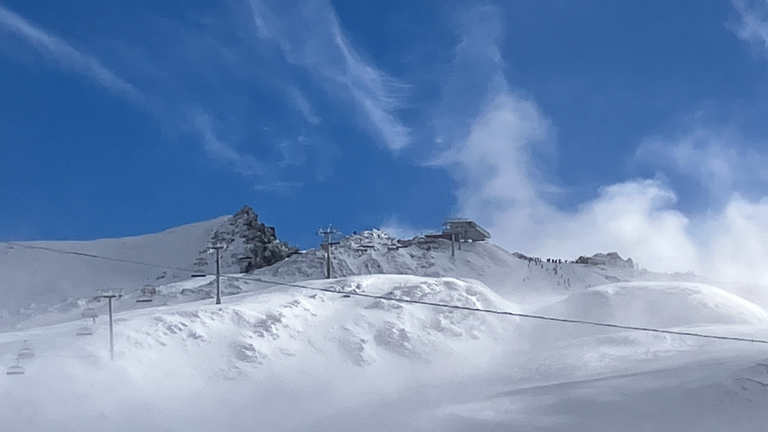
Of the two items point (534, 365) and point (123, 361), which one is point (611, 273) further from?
point (123, 361)

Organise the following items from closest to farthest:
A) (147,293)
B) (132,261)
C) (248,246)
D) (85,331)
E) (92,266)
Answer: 1. (85,331)
2. (147,293)
3. (248,246)
4. (92,266)
5. (132,261)

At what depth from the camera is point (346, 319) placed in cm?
4941

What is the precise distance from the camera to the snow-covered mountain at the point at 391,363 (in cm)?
2858

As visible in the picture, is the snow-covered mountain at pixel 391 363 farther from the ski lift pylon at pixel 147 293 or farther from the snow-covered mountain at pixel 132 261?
the snow-covered mountain at pixel 132 261

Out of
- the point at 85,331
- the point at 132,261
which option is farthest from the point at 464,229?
the point at 85,331

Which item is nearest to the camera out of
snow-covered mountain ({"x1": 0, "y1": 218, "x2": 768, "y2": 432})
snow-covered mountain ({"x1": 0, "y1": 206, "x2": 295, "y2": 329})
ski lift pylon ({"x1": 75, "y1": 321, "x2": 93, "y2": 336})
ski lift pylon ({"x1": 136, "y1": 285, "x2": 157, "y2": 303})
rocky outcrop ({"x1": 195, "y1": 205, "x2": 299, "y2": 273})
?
snow-covered mountain ({"x1": 0, "y1": 218, "x2": 768, "y2": 432})

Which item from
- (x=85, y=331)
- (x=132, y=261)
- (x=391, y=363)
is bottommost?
(x=391, y=363)

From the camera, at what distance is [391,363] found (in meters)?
44.2

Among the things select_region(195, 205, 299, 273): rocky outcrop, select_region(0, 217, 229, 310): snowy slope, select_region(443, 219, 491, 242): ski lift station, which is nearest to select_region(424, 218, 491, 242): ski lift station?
select_region(443, 219, 491, 242): ski lift station

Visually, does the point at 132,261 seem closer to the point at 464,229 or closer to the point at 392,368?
the point at 464,229

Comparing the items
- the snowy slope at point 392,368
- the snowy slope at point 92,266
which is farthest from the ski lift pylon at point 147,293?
the snowy slope at point 92,266

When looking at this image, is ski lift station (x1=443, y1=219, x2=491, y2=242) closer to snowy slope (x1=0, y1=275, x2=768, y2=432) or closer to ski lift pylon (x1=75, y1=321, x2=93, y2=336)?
snowy slope (x1=0, y1=275, x2=768, y2=432)

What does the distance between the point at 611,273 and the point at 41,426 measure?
229 feet

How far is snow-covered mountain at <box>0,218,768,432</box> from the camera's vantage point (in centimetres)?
2858
